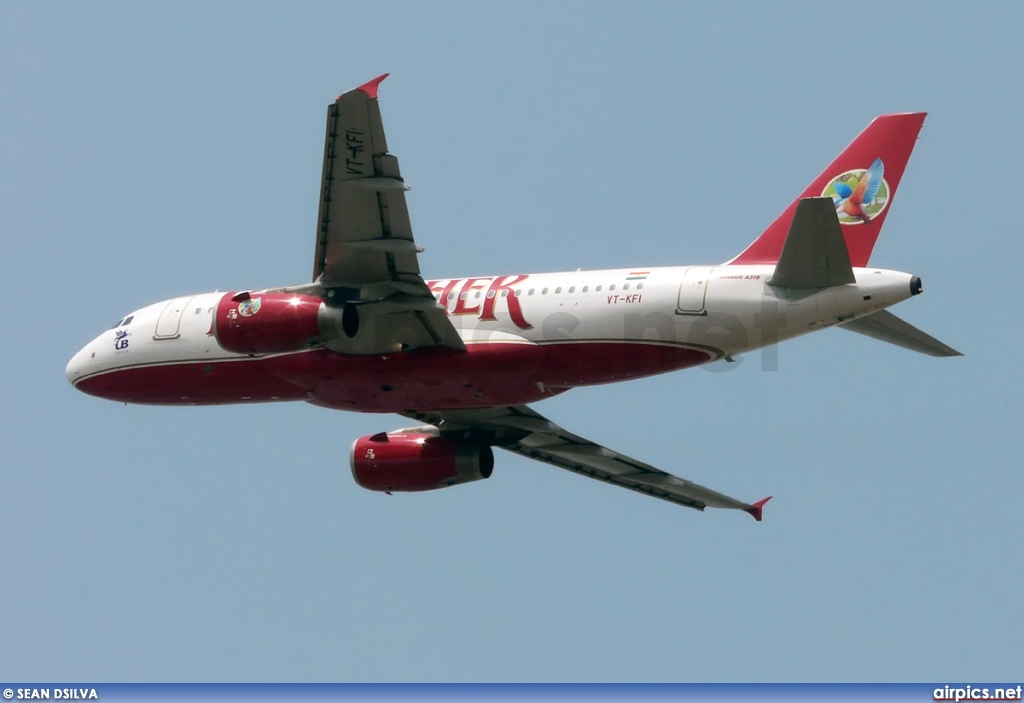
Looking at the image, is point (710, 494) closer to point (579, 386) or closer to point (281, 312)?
point (579, 386)

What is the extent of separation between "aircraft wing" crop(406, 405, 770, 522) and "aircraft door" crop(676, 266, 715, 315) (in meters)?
8.04

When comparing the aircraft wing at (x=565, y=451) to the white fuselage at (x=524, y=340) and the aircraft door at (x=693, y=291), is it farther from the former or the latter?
the aircraft door at (x=693, y=291)

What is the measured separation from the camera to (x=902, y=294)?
31.9 m

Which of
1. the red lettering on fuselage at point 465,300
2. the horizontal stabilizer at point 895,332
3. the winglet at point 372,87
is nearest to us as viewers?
the winglet at point 372,87

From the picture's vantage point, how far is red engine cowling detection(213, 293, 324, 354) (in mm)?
34438

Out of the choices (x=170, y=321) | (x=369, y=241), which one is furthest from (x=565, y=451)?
(x=369, y=241)

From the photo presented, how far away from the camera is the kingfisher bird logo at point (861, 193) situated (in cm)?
3397

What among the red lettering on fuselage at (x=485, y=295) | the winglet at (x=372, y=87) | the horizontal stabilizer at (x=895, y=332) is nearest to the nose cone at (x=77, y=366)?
the red lettering on fuselage at (x=485, y=295)

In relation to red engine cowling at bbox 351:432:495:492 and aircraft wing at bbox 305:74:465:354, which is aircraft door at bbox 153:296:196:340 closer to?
aircraft wing at bbox 305:74:465:354

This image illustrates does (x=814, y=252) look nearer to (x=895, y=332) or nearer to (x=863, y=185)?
(x=895, y=332)

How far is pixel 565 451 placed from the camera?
1656 inches

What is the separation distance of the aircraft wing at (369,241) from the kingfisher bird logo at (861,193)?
330 inches

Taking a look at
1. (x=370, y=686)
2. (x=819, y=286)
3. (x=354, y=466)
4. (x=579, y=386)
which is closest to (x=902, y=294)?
(x=819, y=286)

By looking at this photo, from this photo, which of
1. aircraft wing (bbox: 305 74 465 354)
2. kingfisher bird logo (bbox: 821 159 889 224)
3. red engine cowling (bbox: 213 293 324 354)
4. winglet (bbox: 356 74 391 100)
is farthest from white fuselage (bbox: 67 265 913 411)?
winglet (bbox: 356 74 391 100)
